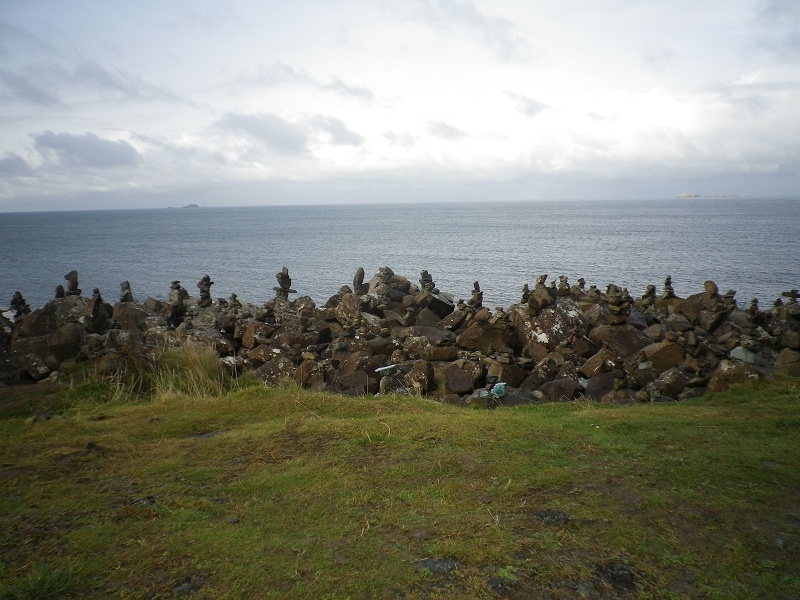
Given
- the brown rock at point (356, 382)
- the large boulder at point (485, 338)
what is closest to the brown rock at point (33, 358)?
the brown rock at point (356, 382)

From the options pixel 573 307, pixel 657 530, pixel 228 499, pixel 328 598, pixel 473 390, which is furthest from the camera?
pixel 573 307

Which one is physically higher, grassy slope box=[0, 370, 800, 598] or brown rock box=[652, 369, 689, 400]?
grassy slope box=[0, 370, 800, 598]

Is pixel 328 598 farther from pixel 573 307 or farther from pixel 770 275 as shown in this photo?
pixel 770 275

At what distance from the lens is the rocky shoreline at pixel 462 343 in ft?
43.8

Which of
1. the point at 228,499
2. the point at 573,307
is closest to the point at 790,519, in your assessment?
the point at 228,499

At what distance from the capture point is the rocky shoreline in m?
13.3

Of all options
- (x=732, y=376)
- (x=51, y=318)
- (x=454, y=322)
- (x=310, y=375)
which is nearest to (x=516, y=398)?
(x=732, y=376)

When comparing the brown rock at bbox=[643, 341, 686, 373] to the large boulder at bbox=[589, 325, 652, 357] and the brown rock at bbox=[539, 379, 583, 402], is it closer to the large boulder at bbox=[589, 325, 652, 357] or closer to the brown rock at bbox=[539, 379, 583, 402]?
the large boulder at bbox=[589, 325, 652, 357]

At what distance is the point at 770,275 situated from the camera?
164 feet

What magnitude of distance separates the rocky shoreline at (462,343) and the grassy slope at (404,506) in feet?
12.1

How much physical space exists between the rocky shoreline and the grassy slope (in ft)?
12.1

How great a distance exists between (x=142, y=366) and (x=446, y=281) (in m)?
40.7

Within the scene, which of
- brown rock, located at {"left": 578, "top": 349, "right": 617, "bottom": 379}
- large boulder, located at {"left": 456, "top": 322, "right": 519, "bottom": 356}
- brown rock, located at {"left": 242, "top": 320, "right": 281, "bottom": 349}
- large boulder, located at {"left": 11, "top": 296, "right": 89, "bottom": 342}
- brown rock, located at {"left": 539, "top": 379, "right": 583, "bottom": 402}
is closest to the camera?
brown rock, located at {"left": 539, "top": 379, "right": 583, "bottom": 402}

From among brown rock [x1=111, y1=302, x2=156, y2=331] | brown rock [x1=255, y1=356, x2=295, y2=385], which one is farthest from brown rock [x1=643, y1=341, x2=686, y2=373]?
brown rock [x1=111, y1=302, x2=156, y2=331]
